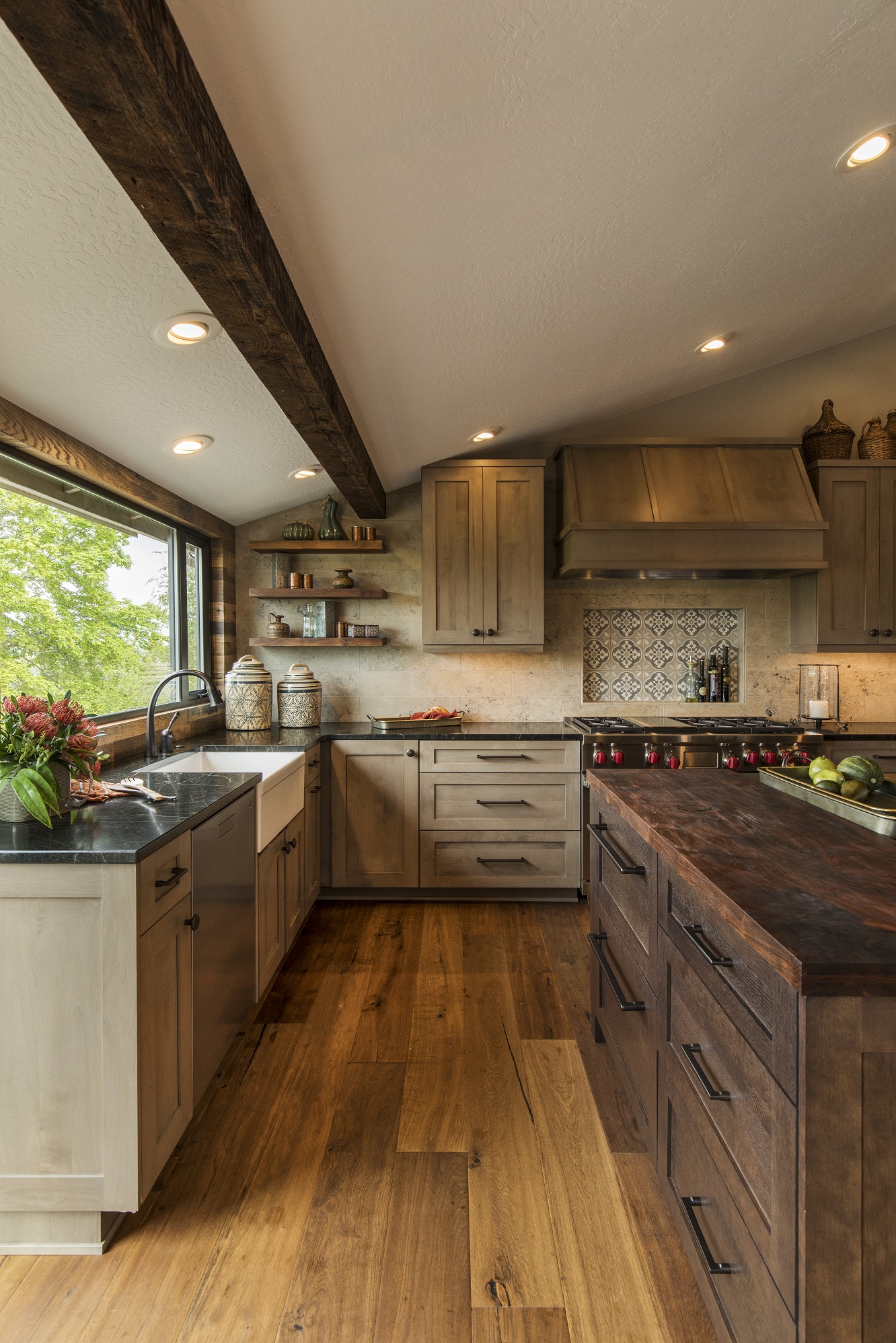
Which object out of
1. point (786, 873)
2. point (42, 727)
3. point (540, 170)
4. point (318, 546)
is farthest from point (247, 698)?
point (786, 873)

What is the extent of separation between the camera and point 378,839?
12.2 feet

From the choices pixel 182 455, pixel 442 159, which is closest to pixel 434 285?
pixel 442 159

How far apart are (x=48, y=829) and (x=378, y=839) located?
217cm

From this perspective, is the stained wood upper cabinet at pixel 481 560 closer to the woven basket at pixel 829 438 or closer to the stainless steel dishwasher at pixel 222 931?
the woven basket at pixel 829 438

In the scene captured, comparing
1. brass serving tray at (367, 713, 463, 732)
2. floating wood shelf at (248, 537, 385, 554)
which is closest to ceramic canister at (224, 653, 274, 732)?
brass serving tray at (367, 713, 463, 732)

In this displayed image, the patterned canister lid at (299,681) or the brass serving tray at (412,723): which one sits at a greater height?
the patterned canister lid at (299,681)

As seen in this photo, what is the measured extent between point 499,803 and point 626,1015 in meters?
1.87

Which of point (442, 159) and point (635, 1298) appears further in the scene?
point (442, 159)

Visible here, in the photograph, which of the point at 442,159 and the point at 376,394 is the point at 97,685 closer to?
the point at 376,394

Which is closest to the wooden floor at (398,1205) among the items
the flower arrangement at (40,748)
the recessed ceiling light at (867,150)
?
the flower arrangement at (40,748)

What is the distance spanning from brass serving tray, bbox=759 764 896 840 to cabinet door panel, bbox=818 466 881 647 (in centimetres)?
207

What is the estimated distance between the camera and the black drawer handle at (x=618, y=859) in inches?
69.1

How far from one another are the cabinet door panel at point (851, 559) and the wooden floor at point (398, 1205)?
8.58 ft

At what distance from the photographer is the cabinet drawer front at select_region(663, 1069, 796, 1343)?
3.40ft
